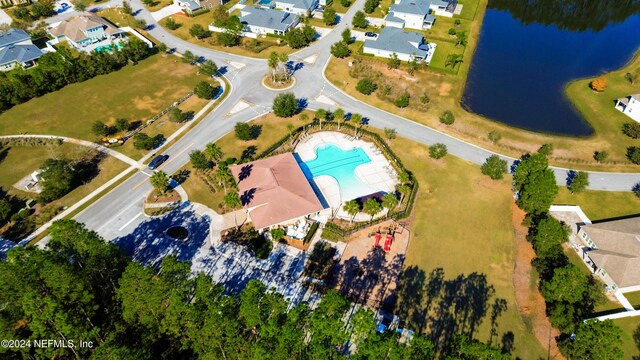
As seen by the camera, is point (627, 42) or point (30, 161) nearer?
point (30, 161)

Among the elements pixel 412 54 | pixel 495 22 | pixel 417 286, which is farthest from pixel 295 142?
pixel 495 22

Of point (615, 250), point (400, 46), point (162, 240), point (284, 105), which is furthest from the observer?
point (400, 46)

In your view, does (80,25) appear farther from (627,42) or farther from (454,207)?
(627,42)

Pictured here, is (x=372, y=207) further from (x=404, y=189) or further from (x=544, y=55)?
(x=544, y=55)

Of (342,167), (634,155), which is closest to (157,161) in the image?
(342,167)

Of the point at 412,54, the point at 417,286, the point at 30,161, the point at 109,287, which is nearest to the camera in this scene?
the point at 109,287

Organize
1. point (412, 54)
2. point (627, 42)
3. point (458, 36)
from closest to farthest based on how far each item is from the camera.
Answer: point (412, 54)
point (458, 36)
point (627, 42)

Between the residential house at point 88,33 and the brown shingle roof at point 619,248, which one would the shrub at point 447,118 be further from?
the residential house at point 88,33
